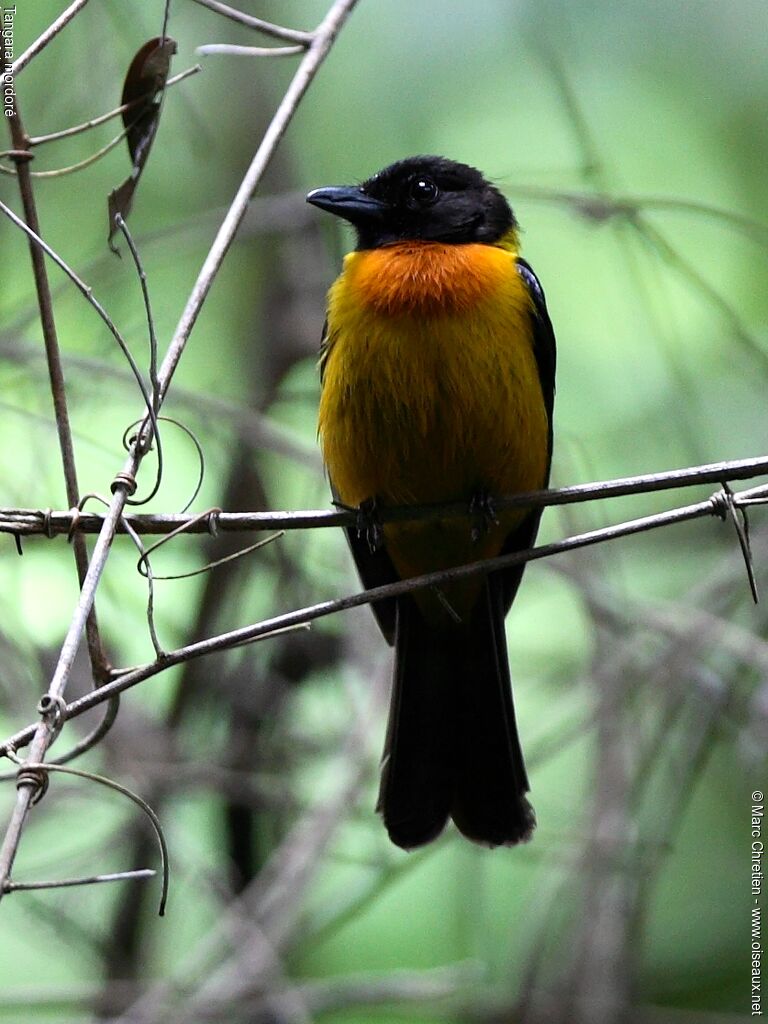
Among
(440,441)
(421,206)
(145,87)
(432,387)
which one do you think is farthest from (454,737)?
(145,87)

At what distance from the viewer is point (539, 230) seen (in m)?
4.78

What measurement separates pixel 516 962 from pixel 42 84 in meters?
3.02

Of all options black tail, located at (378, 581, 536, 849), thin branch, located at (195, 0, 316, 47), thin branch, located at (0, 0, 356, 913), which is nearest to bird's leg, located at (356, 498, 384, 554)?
black tail, located at (378, 581, 536, 849)

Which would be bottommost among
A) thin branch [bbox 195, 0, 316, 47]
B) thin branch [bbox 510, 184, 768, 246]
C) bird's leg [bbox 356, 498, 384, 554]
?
bird's leg [bbox 356, 498, 384, 554]

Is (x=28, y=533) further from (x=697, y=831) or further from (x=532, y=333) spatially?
(x=697, y=831)

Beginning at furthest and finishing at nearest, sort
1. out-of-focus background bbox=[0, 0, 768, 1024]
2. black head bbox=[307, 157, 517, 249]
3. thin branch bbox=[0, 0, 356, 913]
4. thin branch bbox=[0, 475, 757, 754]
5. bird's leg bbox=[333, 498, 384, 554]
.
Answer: out-of-focus background bbox=[0, 0, 768, 1024], black head bbox=[307, 157, 517, 249], bird's leg bbox=[333, 498, 384, 554], thin branch bbox=[0, 475, 757, 754], thin branch bbox=[0, 0, 356, 913]

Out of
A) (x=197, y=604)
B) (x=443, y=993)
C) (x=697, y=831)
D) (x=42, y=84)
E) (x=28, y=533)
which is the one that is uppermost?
(x=42, y=84)

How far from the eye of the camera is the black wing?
3.18 m

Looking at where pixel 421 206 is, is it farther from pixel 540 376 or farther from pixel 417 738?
pixel 417 738

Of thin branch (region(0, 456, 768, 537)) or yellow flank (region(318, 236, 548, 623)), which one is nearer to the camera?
thin branch (region(0, 456, 768, 537))

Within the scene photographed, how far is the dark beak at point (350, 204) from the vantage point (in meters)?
3.24

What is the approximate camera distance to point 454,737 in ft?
10.7

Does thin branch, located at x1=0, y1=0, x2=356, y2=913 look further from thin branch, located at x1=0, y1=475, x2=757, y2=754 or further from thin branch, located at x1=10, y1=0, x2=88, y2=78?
thin branch, located at x1=10, y1=0, x2=88, y2=78

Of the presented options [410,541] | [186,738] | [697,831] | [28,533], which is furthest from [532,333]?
[697,831]
